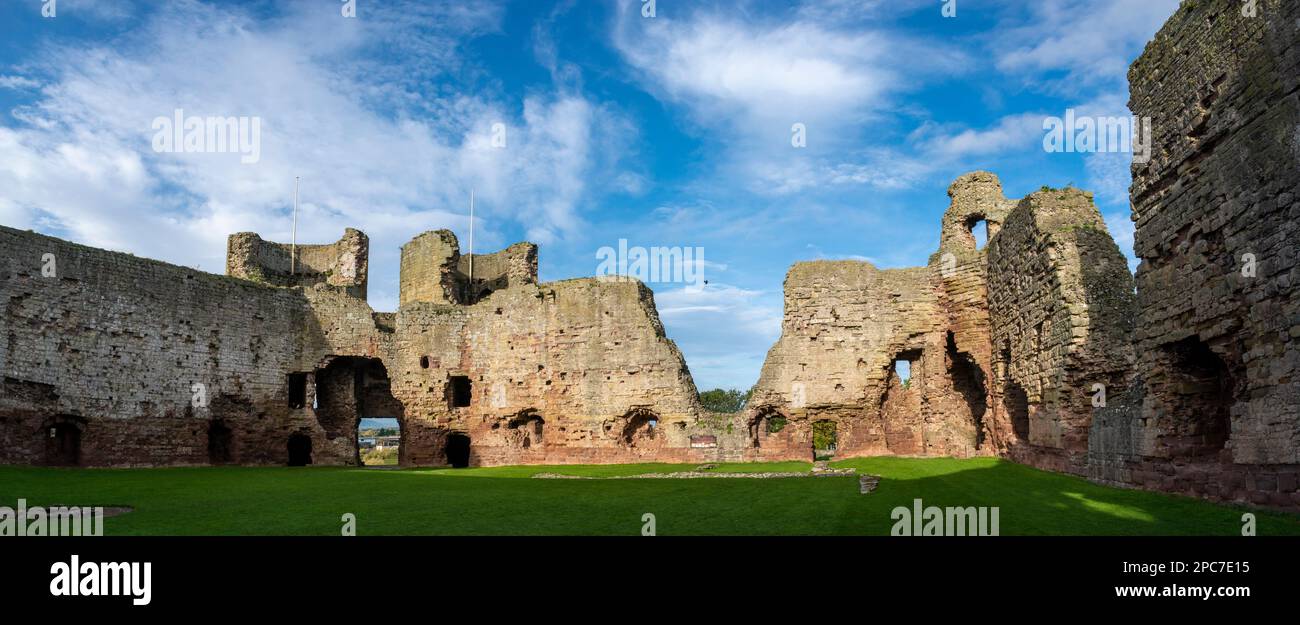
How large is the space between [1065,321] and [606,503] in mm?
9578

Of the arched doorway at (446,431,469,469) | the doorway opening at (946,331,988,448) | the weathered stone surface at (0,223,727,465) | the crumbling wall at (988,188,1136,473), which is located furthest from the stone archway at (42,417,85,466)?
the doorway opening at (946,331,988,448)

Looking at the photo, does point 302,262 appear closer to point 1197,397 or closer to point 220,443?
point 220,443

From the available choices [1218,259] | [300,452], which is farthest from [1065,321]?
[300,452]

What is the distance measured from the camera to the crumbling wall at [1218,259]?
331 inches

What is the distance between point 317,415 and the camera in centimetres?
2641

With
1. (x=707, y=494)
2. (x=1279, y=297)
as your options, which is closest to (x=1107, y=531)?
(x=1279, y=297)

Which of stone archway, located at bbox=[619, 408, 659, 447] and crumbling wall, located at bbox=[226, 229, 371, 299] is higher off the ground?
crumbling wall, located at bbox=[226, 229, 371, 299]

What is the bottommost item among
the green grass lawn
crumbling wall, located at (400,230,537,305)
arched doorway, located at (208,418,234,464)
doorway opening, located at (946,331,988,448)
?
arched doorway, located at (208,418,234,464)

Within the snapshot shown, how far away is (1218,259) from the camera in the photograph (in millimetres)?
9656

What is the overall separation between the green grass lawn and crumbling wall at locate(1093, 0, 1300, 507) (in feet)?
2.43

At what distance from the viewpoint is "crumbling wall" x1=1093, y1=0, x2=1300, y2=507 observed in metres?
8.40

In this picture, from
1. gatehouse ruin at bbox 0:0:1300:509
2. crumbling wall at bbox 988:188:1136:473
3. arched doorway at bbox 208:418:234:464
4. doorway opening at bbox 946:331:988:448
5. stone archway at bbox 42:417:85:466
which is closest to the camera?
gatehouse ruin at bbox 0:0:1300:509

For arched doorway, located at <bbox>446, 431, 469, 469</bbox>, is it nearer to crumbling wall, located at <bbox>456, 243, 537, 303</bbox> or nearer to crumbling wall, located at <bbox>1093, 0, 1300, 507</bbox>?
crumbling wall, located at <bbox>456, 243, 537, 303</bbox>
